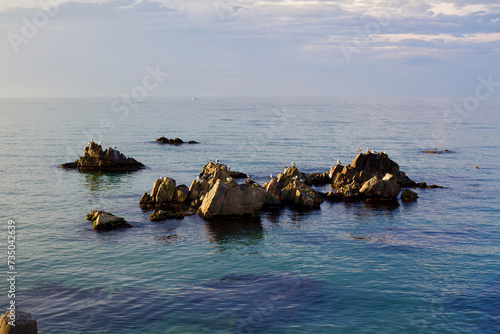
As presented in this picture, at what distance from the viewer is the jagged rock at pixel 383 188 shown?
Answer: 6612 centimetres

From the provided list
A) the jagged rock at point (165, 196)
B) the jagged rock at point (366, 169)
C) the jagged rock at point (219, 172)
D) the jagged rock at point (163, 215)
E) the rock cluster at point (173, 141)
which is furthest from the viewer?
the rock cluster at point (173, 141)

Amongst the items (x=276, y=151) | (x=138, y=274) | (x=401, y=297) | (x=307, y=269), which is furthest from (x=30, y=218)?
(x=276, y=151)

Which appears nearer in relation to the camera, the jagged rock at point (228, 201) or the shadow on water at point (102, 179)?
the jagged rock at point (228, 201)

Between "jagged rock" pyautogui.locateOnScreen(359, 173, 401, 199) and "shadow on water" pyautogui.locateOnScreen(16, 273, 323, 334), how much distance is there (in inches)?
1224

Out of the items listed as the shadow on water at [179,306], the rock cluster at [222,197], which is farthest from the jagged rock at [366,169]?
the shadow on water at [179,306]

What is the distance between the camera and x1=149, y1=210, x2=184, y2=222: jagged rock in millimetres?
55188

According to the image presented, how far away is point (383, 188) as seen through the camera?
6638cm

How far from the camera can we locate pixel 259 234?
51125mm

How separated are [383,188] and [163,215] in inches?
1166

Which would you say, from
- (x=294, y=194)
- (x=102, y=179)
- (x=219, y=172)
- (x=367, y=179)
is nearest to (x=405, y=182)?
(x=367, y=179)

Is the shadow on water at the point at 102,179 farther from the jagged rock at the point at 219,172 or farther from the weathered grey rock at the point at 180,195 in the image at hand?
the weathered grey rock at the point at 180,195

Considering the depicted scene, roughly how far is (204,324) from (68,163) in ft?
224

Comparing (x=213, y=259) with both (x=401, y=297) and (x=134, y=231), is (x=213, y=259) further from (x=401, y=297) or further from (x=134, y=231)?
(x=401, y=297)

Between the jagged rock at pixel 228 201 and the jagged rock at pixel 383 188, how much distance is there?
18.2m
